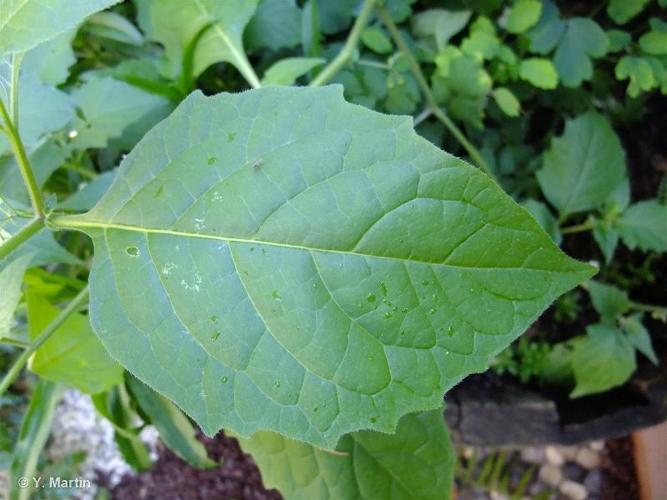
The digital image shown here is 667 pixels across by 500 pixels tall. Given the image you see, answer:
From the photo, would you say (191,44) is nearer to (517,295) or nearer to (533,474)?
(517,295)

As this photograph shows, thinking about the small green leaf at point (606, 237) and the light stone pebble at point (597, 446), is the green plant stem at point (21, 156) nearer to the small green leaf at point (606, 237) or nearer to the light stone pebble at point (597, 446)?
the small green leaf at point (606, 237)

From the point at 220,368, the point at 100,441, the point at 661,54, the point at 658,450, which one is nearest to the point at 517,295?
the point at 220,368

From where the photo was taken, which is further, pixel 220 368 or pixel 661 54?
pixel 661 54

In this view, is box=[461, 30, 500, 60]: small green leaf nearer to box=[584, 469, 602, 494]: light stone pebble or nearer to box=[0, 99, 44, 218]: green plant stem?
box=[0, 99, 44, 218]: green plant stem

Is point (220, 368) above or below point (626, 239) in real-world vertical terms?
above

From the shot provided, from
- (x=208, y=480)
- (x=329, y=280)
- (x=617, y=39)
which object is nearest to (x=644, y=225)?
(x=617, y=39)

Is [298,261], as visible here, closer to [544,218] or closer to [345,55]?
[345,55]
